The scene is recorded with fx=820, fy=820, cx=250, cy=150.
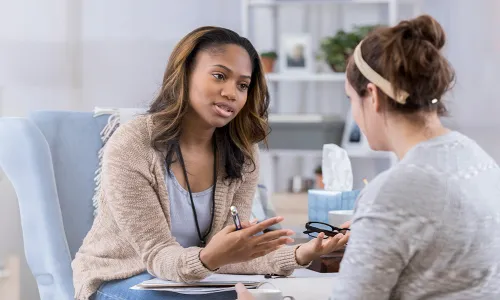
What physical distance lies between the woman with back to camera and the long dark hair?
2.21 ft

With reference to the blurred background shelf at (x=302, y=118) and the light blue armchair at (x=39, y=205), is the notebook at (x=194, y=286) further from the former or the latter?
the blurred background shelf at (x=302, y=118)

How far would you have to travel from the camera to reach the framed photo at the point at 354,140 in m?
4.25

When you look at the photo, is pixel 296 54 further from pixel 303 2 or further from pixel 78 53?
pixel 78 53

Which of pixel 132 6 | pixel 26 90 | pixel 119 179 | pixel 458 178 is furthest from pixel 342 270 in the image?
pixel 132 6

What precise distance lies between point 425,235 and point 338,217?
2.73 ft

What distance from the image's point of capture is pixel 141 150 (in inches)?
70.2

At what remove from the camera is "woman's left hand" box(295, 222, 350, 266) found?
1620 millimetres

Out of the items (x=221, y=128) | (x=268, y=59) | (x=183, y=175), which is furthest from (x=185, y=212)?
(x=268, y=59)

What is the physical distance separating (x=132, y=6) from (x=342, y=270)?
263cm

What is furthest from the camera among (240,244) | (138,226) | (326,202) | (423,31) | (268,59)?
(268,59)

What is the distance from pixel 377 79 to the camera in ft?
3.92

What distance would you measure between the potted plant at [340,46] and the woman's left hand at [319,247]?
8.51ft

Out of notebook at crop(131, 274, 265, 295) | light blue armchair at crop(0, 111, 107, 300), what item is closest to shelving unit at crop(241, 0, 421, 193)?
light blue armchair at crop(0, 111, 107, 300)

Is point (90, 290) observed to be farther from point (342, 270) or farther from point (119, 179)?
point (342, 270)
